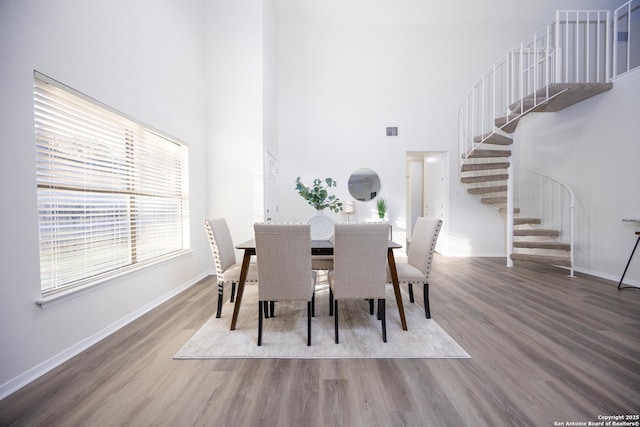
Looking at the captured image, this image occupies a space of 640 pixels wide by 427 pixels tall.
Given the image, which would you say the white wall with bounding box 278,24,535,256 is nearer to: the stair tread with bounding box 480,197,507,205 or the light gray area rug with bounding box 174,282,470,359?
the stair tread with bounding box 480,197,507,205

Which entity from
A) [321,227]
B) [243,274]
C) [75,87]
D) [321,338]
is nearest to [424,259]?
[321,227]

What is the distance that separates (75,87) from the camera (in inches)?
76.9

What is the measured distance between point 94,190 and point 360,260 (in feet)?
7.39

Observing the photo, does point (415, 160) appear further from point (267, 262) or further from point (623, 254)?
point (267, 262)

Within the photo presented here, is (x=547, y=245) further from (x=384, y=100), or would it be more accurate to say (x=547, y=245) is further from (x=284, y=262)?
(x=284, y=262)

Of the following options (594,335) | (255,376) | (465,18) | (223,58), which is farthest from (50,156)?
(465,18)

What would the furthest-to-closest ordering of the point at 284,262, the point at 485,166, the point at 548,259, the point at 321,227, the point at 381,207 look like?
1. the point at 381,207
2. the point at 485,166
3. the point at 548,259
4. the point at 321,227
5. the point at 284,262

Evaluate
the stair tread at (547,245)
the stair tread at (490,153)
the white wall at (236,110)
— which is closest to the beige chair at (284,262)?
the white wall at (236,110)

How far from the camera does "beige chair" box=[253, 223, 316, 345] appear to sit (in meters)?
1.91

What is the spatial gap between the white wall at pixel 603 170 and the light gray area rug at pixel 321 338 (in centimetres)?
334

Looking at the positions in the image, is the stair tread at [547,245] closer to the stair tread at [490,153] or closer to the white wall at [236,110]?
the stair tread at [490,153]

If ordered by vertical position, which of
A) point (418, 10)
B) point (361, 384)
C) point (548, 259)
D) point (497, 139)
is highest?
point (418, 10)

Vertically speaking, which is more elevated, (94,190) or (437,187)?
(437,187)

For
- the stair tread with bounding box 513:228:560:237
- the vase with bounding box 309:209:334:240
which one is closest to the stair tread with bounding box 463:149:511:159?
the stair tread with bounding box 513:228:560:237
